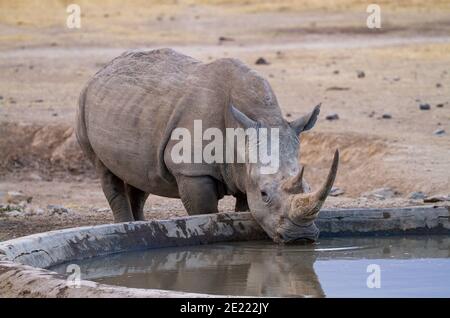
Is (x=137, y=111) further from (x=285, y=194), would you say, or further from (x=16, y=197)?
(x=16, y=197)

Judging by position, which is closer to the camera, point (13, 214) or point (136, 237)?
point (136, 237)

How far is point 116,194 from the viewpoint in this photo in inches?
385

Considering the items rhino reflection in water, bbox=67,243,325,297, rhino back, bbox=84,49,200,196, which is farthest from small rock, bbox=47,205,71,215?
rhino reflection in water, bbox=67,243,325,297

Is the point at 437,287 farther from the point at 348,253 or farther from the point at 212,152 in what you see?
the point at 212,152

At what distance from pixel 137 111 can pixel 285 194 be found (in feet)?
6.55

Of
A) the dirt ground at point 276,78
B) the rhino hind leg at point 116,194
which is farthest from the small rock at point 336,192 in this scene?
the rhino hind leg at point 116,194

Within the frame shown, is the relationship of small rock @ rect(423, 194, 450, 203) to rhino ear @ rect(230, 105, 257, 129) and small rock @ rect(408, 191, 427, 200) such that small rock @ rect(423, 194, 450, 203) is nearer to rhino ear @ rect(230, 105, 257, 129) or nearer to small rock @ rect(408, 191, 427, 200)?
small rock @ rect(408, 191, 427, 200)

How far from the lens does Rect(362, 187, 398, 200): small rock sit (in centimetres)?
1111

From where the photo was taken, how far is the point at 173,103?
28.5 feet

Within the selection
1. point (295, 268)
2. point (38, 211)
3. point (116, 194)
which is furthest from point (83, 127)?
point (295, 268)

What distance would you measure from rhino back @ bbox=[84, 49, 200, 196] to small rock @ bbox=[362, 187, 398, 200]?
2.71 m

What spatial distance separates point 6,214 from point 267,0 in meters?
21.6

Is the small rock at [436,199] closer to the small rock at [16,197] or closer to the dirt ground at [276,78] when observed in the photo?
the dirt ground at [276,78]
